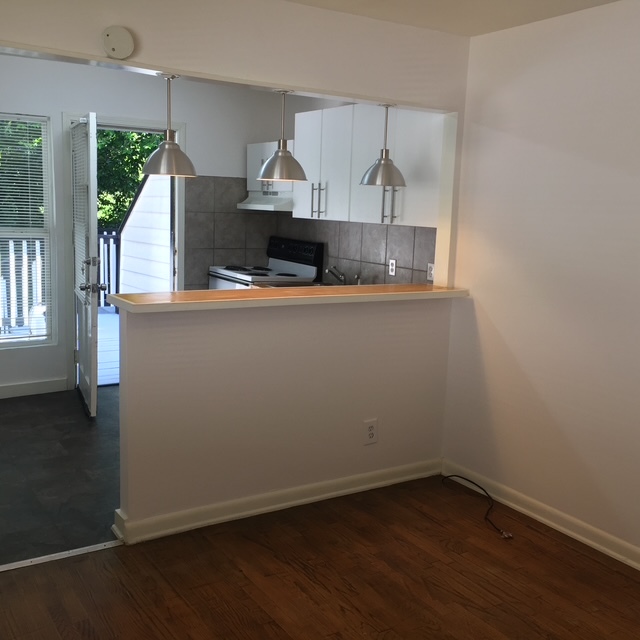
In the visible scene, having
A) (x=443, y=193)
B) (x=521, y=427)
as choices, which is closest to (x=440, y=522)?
(x=521, y=427)

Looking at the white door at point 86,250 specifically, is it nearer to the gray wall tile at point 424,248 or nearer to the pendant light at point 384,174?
the pendant light at point 384,174

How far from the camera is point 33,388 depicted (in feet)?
16.5

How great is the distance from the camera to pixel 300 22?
3.00m

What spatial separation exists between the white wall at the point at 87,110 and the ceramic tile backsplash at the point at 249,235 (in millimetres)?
190

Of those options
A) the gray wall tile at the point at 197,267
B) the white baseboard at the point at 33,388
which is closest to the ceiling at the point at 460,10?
the gray wall tile at the point at 197,267

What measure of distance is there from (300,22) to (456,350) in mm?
1793

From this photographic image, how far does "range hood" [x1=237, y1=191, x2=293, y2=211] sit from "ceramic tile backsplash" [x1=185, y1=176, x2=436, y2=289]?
15 cm

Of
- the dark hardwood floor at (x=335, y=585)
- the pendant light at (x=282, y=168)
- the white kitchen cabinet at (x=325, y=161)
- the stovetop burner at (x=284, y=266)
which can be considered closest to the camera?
the dark hardwood floor at (x=335, y=585)

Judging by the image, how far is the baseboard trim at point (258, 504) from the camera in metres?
3.01

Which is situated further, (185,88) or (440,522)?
(185,88)

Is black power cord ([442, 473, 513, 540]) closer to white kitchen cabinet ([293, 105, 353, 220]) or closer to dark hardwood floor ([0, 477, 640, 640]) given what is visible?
dark hardwood floor ([0, 477, 640, 640])

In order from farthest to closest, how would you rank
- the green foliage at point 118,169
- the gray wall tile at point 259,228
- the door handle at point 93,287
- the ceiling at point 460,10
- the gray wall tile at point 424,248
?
the green foliage at point 118,169, the gray wall tile at point 259,228, the door handle at point 93,287, the gray wall tile at point 424,248, the ceiling at point 460,10

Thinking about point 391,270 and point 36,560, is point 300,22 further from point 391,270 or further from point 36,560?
point 36,560

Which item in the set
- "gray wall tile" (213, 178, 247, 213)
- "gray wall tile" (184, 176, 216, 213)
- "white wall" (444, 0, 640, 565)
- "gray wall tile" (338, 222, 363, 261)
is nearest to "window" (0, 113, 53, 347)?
"gray wall tile" (184, 176, 216, 213)
